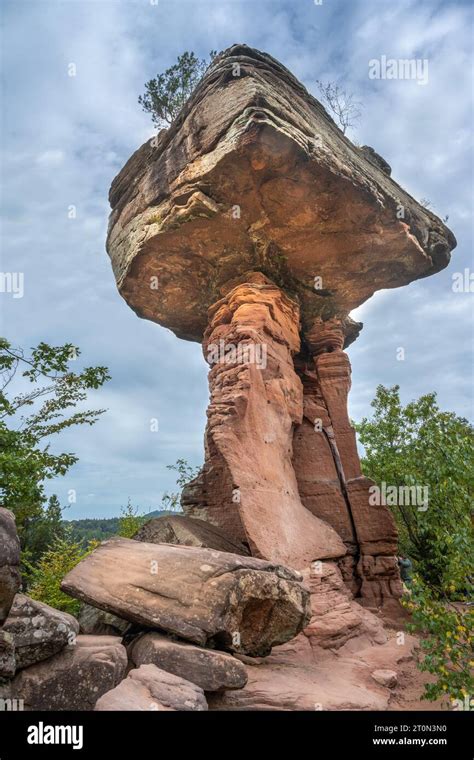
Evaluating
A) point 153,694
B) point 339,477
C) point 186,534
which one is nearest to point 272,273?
point 339,477

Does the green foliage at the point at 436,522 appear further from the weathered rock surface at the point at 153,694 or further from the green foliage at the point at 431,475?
the weathered rock surface at the point at 153,694

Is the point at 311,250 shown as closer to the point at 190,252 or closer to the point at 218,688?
the point at 190,252

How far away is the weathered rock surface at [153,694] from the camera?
11.9 feet

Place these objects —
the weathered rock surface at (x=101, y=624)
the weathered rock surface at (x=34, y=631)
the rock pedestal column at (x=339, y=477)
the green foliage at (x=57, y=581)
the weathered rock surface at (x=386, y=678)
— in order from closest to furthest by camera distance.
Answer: the weathered rock surface at (x=34, y=631), the weathered rock surface at (x=101, y=624), the weathered rock surface at (x=386, y=678), the rock pedestal column at (x=339, y=477), the green foliage at (x=57, y=581)

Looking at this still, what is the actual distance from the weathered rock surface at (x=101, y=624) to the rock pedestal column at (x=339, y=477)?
5069 millimetres

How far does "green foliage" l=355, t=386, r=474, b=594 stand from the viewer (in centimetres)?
699

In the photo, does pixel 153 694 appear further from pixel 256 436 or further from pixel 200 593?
pixel 256 436

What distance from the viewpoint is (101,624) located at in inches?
230

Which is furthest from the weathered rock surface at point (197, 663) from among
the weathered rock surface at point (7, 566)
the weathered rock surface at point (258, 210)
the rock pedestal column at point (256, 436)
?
the weathered rock surface at point (258, 210)

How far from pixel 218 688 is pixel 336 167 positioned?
835 centimetres

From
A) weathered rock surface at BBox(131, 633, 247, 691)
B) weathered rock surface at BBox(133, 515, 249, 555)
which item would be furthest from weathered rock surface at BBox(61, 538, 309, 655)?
weathered rock surface at BBox(133, 515, 249, 555)

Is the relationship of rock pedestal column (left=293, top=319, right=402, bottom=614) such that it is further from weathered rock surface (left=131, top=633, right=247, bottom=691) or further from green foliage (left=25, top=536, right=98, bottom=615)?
green foliage (left=25, top=536, right=98, bottom=615)

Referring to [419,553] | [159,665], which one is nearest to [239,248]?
[159,665]

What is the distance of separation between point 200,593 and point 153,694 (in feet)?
4.22
